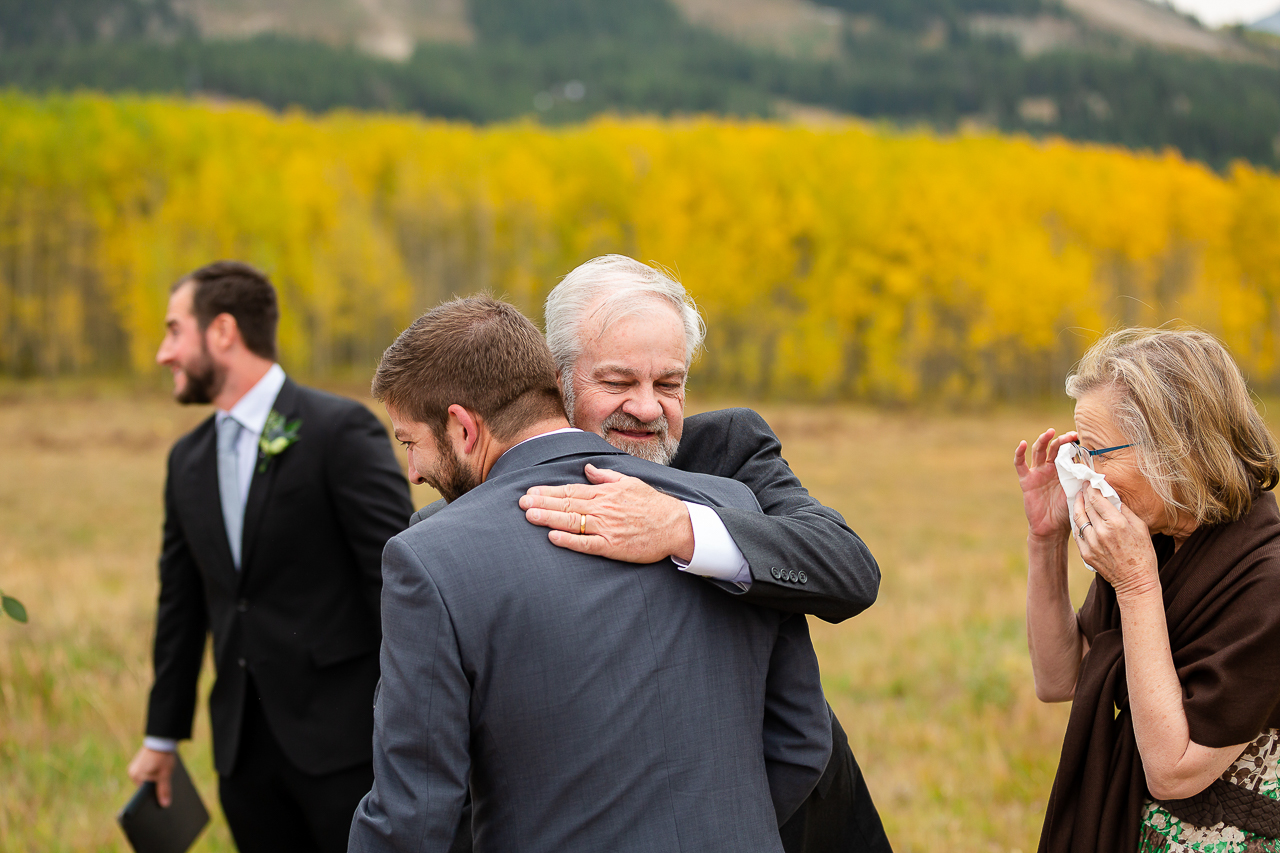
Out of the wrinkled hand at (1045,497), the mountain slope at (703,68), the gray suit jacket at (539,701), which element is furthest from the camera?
the mountain slope at (703,68)

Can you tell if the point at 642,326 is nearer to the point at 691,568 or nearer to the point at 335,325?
the point at 691,568

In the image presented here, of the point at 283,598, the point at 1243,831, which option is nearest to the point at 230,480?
the point at 283,598

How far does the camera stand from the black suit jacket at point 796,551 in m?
1.97

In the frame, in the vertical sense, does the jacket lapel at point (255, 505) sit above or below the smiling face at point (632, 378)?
below

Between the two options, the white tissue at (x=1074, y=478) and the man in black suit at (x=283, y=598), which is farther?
the man in black suit at (x=283, y=598)

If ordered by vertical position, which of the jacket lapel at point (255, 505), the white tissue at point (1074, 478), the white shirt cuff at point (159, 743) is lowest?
the white shirt cuff at point (159, 743)

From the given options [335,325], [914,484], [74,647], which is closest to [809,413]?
[914,484]

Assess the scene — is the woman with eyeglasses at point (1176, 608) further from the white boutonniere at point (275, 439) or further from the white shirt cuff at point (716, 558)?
the white boutonniere at point (275, 439)

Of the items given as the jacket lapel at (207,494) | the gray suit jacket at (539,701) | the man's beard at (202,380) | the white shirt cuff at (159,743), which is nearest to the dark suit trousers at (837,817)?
the gray suit jacket at (539,701)

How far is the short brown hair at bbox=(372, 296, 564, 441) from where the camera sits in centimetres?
196

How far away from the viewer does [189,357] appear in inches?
155

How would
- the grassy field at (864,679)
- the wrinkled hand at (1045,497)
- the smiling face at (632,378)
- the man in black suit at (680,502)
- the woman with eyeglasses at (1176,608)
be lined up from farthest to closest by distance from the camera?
the grassy field at (864,679) < the wrinkled hand at (1045,497) < the smiling face at (632,378) < the woman with eyeglasses at (1176,608) < the man in black suit at (680,502)

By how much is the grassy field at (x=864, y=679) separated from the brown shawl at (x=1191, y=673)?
2.65 metres

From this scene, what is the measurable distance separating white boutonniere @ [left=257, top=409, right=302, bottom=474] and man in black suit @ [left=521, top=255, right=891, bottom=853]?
5.31 feet
